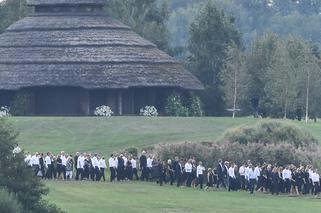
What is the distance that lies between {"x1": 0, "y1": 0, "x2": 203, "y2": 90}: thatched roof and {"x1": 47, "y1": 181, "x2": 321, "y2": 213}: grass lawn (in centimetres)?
2797

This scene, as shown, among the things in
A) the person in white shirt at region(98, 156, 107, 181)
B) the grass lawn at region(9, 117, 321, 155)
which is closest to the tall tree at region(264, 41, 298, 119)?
the grass lawn at region(9, 117, 321, 155)

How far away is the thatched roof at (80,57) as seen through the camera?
93062 millimetres

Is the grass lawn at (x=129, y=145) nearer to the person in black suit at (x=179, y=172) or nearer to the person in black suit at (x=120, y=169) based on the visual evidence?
the person in black suit at (x=179, y=172)

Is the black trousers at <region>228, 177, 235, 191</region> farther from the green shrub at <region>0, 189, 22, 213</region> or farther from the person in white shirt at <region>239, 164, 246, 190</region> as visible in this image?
the green shrub at <region>0, 189, 22, 213</region>

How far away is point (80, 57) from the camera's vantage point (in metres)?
94.2

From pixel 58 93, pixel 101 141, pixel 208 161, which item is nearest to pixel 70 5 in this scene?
pixel 58 93

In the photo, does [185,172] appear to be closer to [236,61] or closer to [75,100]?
[75,100]

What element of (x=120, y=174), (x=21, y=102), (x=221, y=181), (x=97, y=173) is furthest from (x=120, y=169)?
(x=21, y=102)

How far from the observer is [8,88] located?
3642 inches

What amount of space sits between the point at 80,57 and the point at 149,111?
4.85 metres

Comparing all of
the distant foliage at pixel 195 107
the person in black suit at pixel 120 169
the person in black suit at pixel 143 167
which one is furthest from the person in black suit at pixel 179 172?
the distant foliage at pixel 195 107

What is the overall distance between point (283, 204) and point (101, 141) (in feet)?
69.2

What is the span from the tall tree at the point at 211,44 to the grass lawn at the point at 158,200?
142 feet

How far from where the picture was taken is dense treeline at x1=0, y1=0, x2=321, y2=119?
3809 inches
